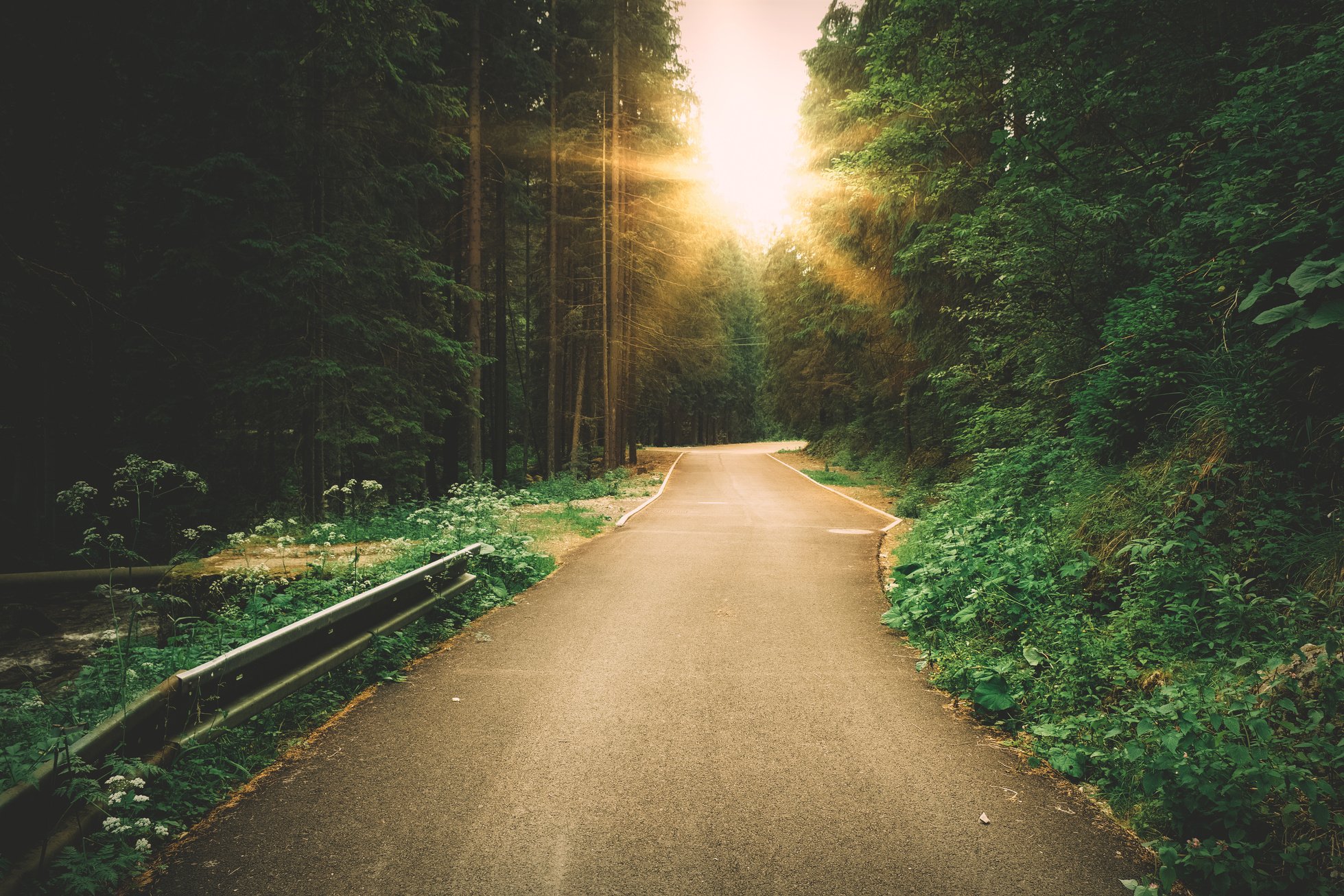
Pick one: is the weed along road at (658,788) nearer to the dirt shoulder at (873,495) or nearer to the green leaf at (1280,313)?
the green leaf at (1280,313)

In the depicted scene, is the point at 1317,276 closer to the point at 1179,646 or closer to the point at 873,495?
the point at 1179,646

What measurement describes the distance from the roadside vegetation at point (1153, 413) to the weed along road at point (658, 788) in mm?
581

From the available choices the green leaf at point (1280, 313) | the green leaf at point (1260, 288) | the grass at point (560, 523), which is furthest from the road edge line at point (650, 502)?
the green leaf at point (1280, 313)

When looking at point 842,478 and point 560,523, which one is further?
point 842,478

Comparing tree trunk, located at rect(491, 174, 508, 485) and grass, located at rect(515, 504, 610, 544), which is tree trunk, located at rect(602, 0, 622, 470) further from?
grass, located at rect(515, 504, 610, 544)

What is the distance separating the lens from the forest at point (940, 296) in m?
3.98

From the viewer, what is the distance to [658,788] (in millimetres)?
3408

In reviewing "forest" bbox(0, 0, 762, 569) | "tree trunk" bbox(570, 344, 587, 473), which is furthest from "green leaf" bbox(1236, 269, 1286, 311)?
"tree trunk" bbox(570, 344, 587, 473)

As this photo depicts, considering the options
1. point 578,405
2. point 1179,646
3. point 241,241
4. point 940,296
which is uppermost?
point 940,296

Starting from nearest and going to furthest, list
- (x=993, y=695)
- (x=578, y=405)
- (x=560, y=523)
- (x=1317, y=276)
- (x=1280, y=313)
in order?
(x=1317, y=276)
(x=1280, y=313)
(x=993, y=695)
(x=560, y=523)
(x=578, y=405)

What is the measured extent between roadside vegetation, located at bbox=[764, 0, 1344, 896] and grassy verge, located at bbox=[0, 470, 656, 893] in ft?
15.0

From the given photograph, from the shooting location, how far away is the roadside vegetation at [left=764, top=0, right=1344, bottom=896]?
307cm

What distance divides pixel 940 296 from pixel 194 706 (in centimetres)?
1576

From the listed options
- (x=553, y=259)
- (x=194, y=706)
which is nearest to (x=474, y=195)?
(x=553, y=259)
